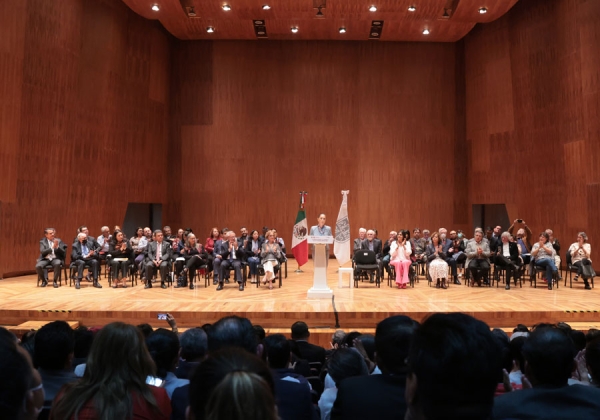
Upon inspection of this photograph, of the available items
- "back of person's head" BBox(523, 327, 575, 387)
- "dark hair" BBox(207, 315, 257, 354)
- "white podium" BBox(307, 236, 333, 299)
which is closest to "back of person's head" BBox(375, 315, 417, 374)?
"back of person's head" BBox(523, 327, 575, 387)

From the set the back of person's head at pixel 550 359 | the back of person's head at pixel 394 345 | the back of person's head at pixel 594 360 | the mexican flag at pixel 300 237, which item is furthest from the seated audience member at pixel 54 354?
the mexican flag at pixel 300 237

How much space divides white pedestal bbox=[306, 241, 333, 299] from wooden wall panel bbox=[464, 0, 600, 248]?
19.8 ft

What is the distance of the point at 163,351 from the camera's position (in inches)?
95.3

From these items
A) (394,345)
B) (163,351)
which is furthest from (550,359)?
(163,351)

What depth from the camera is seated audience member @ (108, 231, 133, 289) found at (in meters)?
9.33

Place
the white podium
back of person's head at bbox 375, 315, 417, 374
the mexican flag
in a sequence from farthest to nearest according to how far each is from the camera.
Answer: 1. the mexican flag
2. the white podium
3. back of person's head at bbox 375, 315, 417, 374

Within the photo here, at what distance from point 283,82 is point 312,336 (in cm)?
970

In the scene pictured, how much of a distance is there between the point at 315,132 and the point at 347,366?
1261cm

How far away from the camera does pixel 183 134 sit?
14.7 metres

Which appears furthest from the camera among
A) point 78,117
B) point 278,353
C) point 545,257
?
point 78,117

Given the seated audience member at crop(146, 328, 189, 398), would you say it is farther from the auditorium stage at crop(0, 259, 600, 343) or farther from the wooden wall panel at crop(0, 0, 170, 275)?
the wooden wall panel at crop(0, 0, 170, 275)

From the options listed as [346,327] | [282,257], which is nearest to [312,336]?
[346,327]

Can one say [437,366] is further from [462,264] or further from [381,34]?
[381,34]

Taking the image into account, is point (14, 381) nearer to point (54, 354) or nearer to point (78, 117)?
point (54, 354)
